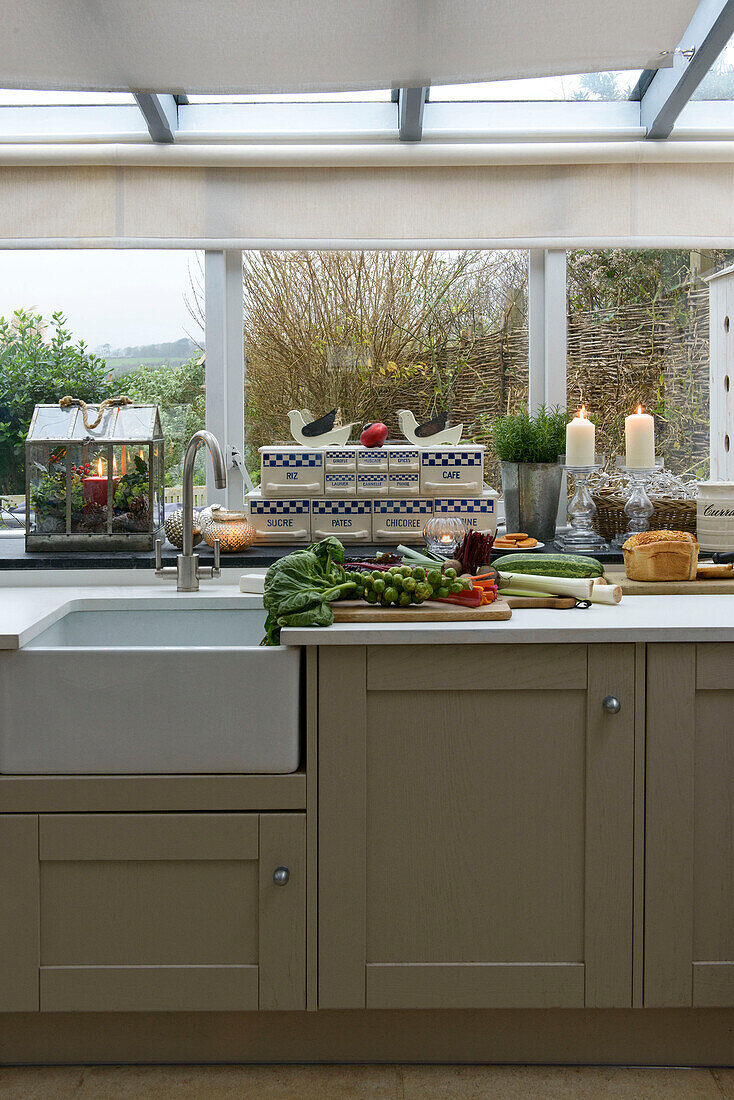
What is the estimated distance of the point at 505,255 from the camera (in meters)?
3.10

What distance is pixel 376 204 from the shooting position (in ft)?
9.67

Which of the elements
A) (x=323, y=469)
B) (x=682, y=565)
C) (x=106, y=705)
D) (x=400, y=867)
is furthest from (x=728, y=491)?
(x=106, y=705)

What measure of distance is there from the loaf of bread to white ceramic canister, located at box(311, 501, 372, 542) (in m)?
0.73

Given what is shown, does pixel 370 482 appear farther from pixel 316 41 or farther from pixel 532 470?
pixel 316 41

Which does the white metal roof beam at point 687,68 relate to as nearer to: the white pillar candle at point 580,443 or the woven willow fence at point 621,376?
the woven willow fence at point 621,376

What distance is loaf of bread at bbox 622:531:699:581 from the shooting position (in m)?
2.29

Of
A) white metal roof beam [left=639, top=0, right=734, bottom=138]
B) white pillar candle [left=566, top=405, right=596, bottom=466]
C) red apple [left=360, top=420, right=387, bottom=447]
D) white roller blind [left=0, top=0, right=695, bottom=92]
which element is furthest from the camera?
red apple [left=360, top=420, right=387, bottom=447]

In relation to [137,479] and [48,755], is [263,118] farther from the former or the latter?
[48,755]

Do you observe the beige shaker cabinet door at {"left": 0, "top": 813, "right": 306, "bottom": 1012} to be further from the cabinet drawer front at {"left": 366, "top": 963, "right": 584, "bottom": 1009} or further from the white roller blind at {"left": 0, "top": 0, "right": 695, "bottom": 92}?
the white roller blind at {"left": 0, "top": 0, "right": 695, "bottom": 92}

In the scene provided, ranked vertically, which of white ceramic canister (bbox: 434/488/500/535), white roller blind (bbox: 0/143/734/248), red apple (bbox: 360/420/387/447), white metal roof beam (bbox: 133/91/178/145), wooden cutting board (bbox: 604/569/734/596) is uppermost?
white metal roof beam (bbox: 133/91/178/145)

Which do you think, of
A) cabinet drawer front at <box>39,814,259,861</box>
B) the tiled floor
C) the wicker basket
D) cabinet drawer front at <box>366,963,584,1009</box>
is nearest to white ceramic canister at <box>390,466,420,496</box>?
the wicker basket

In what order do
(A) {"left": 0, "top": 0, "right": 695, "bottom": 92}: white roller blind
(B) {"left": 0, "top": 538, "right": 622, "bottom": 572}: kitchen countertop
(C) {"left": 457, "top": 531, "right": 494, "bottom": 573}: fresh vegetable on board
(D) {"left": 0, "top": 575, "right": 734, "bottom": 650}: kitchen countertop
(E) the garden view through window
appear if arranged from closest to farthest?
(D) {"left": 0, "top": 575, "right": 734, "bottom": 650}: kitchen countertop < (A) {"left": 0, "top": 0, "right": 695, "bottom": 92}: white roller blind < (C) {"left": 457, "top": 531, "right": 494, "bottom": 573}: fresh vegetable on board < (B) {"left": 0, "top": 538, "right": 622, "bottom": 572}: kitchen countertop < (E) the garden view through window

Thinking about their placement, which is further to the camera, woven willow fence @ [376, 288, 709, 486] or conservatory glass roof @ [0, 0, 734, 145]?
woven willow fence @ [376, 288, 709, 486]

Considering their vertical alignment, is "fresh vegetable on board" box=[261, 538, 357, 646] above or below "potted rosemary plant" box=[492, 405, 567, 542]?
below
